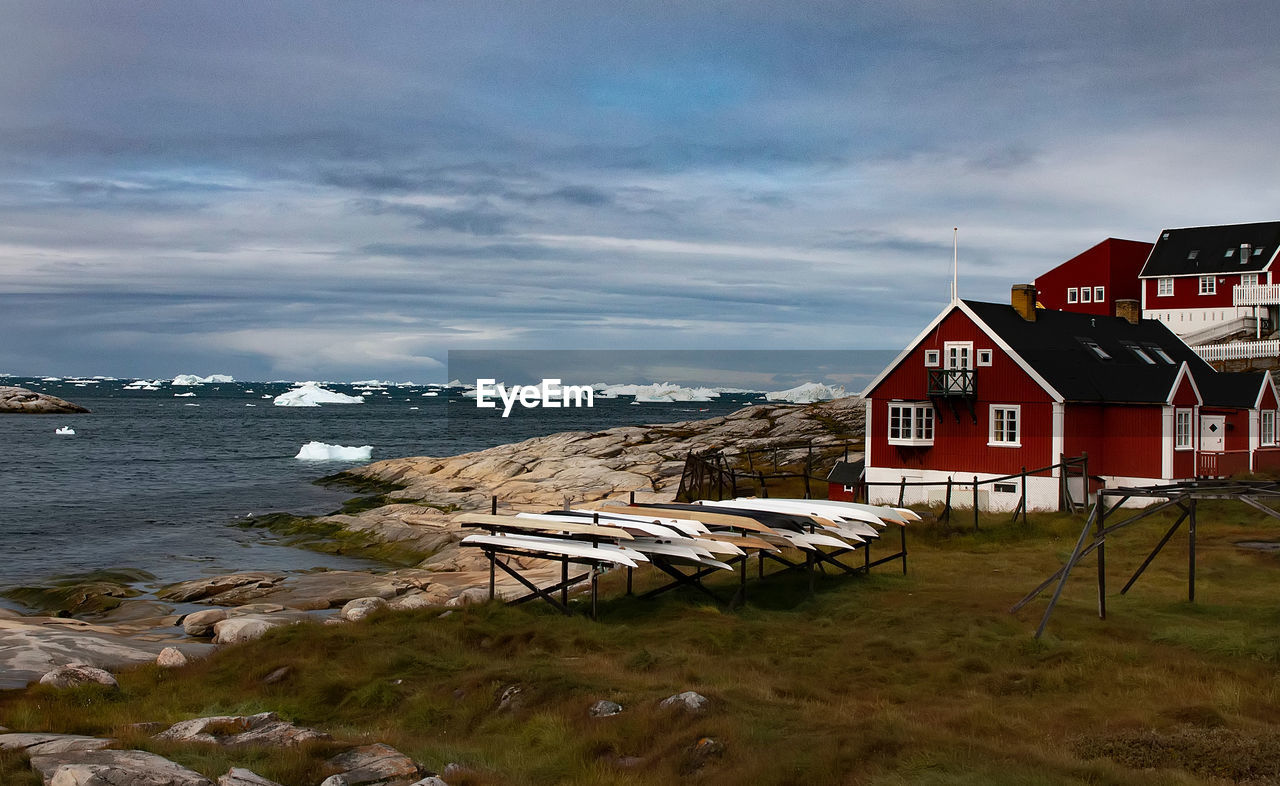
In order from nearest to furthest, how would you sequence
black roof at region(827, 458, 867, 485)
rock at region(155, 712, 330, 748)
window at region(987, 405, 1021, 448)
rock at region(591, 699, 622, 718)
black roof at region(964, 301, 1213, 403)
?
rock at region(155, 712, 330, 748) → rock at region(591, 699, 622, 718) → black roof at region(964, 301, 1213, 403) → window at region(987, 405, 1021, 448) → black roof at region(827, 458, 867, 485)

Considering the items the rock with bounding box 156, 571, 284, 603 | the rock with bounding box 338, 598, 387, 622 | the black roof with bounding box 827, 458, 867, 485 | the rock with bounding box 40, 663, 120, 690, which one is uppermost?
the black roof with bounding box 827, 458, 867, 485

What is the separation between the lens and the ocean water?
42938 mm

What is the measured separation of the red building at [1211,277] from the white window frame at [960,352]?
38.1 m

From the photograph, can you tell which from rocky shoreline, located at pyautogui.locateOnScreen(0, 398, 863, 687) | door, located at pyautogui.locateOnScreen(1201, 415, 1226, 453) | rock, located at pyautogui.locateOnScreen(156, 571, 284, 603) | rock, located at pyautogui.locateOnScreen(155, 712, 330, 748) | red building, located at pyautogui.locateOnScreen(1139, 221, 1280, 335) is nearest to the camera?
rock, located at pyautogui.locateOnScreen(155, 712, 330, 748)

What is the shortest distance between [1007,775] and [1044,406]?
27433 mm

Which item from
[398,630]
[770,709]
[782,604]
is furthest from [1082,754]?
[398,630]

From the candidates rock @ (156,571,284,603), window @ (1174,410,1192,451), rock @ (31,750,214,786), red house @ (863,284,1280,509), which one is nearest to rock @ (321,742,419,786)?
rock @ (31,750,214,786)

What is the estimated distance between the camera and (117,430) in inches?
5630

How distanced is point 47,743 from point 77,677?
6293mm

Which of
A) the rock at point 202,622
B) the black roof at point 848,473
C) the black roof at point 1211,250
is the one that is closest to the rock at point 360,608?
the rock at point 202,622

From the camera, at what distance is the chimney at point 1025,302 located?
40469mm

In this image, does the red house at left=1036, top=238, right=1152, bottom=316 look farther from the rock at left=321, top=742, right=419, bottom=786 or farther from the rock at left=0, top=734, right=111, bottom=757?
the rock at left=0, top=734, right=111, bottom=757

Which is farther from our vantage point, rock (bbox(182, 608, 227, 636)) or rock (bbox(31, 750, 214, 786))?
rock (bbox(182, 608, 227, 636))

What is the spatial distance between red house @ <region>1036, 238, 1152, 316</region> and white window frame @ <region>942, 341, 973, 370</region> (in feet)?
133
